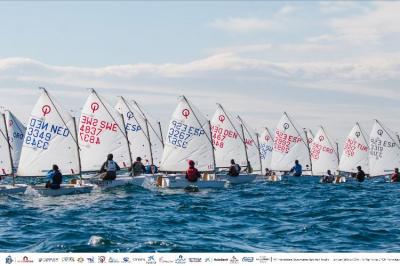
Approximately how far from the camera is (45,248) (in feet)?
64.0

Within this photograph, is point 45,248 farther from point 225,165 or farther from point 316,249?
point 225,165

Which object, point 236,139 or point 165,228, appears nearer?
point 165,228

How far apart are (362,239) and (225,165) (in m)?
42.0

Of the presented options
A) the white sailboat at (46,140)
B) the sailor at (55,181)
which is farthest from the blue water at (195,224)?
the white sailboat at (46,140)

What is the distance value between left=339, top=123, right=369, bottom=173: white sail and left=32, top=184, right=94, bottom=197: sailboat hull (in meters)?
47.5

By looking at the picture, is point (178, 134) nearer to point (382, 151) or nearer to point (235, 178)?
point (235, 178)
